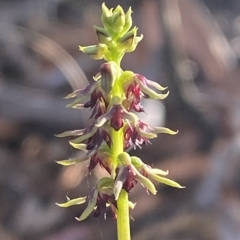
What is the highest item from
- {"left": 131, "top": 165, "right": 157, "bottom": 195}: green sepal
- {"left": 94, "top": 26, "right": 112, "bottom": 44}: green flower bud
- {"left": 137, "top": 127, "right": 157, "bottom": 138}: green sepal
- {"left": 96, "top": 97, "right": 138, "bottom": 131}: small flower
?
{"left": 94, "top": 26, "right": 112, "bottom": 44}: green flower bud

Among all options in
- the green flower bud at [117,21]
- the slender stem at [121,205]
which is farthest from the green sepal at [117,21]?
the slender stem at [121,205]

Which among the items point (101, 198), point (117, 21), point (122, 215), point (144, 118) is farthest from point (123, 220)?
point (144, 118)

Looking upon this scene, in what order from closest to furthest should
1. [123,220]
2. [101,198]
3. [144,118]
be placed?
[123,220] → [101,198] → [144,118]

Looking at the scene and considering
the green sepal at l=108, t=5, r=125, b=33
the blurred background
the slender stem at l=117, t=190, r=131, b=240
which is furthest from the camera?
the blurred background

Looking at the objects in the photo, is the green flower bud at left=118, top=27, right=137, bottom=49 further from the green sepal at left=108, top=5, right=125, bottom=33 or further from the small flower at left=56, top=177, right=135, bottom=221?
the small flower at left=56, top=177, right=135, bottom=221

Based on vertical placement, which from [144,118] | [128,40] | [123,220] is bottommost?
[123,220]

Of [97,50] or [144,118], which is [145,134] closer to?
[97,50]

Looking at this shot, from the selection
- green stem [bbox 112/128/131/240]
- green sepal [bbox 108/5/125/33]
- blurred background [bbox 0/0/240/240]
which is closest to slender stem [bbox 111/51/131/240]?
green stem [bbox 112/128/131/240]

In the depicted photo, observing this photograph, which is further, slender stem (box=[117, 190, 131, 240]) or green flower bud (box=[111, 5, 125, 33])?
green flower bud (box=[111, 5, 125, 33])

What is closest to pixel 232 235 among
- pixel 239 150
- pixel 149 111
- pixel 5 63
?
pixel 239 150

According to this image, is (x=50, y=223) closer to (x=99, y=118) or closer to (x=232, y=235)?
(x=232, y=235)
